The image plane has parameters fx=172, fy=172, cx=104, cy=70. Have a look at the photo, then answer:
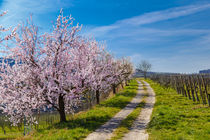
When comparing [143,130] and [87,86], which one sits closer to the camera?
[143,130]

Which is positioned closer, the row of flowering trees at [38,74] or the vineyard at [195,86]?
the row of flowering trees at [38,74]

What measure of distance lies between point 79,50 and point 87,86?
406 cm

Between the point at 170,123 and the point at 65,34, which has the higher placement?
the point at 65,34

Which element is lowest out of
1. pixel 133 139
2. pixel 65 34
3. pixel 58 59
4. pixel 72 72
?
pixel 133 139

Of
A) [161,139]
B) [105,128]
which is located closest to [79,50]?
[105,128]

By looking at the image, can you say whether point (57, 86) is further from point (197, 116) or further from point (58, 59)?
point (197, 116)

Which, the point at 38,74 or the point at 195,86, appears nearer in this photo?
the point at 38,74

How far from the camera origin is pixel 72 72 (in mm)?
17016

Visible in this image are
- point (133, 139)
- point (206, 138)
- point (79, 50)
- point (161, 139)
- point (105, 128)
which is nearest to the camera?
point (206, 138)

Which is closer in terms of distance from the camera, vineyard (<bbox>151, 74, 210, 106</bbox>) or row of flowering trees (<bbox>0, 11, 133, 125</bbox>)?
row of flowering trees (<bbox>0, 11, 133, 125</bbox>)

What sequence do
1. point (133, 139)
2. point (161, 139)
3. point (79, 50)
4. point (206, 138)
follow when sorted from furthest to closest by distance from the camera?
1. point (79, 50)
2. point (133, 139)
3. point (161, 139)
4. point (206, 138)

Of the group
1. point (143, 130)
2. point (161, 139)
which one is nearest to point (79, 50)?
point (143, 130)

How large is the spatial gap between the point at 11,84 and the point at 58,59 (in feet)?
15.4

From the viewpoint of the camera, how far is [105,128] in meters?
13.8
